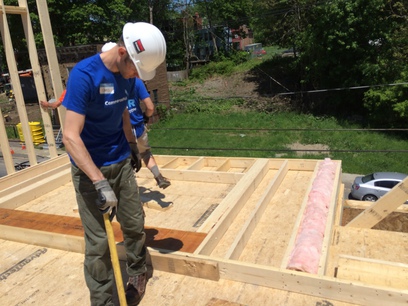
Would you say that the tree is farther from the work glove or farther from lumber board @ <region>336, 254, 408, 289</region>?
the work glove

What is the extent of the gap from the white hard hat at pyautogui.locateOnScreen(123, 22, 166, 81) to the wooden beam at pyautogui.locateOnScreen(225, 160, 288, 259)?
72.9 inches

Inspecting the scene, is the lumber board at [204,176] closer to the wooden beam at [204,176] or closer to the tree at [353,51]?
the wooden beam at [204,176]

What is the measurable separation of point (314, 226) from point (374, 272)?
2.56ft

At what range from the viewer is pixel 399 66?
63.4ft

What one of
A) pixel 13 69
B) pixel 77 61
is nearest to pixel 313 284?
pixel 13 69

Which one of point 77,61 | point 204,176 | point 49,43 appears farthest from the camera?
point 77,61

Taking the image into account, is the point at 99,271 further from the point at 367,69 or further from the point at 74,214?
the point at 367,69

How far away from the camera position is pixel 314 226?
3.79m

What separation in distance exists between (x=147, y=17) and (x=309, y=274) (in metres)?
41.6

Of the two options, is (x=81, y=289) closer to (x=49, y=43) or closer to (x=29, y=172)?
(x=29, y=172)

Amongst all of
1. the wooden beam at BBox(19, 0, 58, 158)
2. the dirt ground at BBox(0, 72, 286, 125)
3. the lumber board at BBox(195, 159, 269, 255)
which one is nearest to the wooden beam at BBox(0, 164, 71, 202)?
the wooden beam at BBox(19, 0, 58, 158)

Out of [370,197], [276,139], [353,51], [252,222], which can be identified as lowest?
[370,197]

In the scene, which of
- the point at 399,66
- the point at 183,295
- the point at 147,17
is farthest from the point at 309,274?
the point at 147,17

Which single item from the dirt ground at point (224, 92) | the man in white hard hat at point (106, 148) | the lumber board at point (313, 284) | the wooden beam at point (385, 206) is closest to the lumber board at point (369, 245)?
the wooden beam at point (385, 206)
